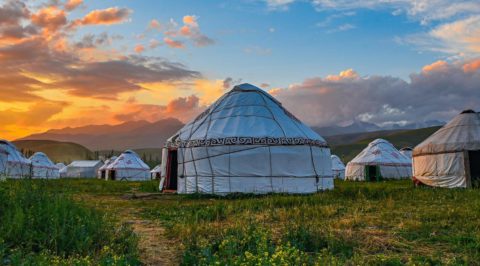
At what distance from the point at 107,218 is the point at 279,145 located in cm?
994

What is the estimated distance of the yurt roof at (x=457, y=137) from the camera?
1819cm

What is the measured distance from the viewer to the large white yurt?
59.2ft

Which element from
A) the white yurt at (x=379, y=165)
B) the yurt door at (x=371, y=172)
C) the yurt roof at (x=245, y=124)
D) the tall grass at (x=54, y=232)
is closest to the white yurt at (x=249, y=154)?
the yurt roof at (x=245, y=124)

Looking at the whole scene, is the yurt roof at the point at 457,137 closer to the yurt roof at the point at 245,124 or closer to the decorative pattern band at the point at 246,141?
the yurt roof at the point at 245,124

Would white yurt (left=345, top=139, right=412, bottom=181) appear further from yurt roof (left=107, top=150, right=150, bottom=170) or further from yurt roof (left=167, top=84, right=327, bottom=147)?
yurt roof (left=107, top=150, right=150, bottom=170)

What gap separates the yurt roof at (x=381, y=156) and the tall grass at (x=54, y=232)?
28.9 m

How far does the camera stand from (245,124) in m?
16.3

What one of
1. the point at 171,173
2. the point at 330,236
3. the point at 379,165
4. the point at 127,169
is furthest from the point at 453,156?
the point at 127,169

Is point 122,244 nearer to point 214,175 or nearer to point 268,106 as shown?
point 214,175

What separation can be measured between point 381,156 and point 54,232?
30554mm

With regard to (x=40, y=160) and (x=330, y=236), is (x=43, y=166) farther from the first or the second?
(x=330, y=236)

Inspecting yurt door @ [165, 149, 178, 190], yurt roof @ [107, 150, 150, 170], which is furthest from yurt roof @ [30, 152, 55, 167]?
yurt door @ [165, 149, 178, 190]

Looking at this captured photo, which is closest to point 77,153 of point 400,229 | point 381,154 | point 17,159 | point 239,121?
point 17,159

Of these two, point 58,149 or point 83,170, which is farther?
point 58,149
